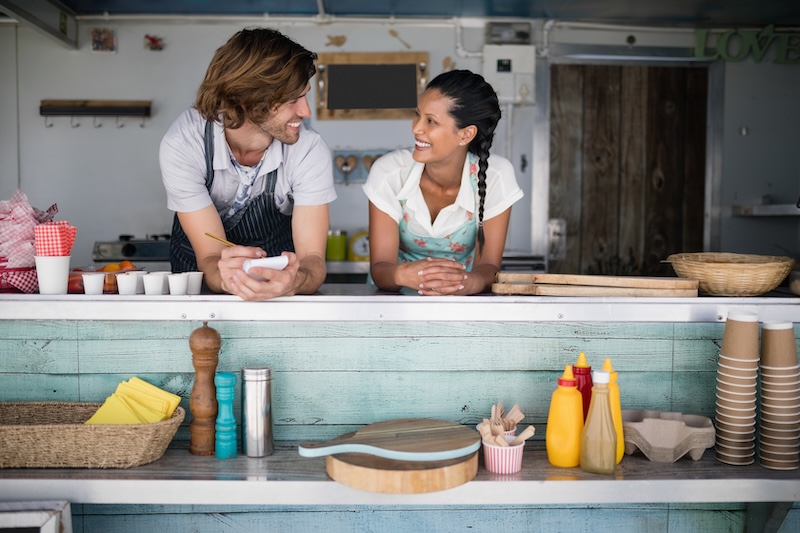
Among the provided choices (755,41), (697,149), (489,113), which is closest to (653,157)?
(697,149)

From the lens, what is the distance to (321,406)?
178 cm

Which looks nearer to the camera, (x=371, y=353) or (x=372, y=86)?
(x=371, y=353)

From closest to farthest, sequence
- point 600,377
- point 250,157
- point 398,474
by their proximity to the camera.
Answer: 1. point 398,474
2. point 600,377
3. point 250,157

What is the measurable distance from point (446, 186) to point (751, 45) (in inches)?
132

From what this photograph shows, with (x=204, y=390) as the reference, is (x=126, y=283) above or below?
above

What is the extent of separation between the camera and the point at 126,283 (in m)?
1.73

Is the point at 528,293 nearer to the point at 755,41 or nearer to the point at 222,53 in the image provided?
the point at 222,53

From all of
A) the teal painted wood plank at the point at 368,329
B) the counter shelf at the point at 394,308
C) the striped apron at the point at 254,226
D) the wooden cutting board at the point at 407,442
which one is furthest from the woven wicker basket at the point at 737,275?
the striped apron at the point at 254,226

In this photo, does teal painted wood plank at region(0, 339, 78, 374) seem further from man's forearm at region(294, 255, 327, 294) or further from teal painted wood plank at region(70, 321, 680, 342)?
man's forearm at region(294, 255, 327, 294)

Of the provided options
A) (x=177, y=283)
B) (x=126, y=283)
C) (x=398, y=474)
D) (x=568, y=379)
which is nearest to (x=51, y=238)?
(x=126, y=283)

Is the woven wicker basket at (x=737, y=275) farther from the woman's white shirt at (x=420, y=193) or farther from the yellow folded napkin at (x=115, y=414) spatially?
the yellow folded napkin at (x=115, y=414)

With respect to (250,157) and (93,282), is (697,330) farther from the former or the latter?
(93,282)

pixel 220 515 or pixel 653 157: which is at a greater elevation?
pixel 653 157

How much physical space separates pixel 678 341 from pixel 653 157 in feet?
10.9
